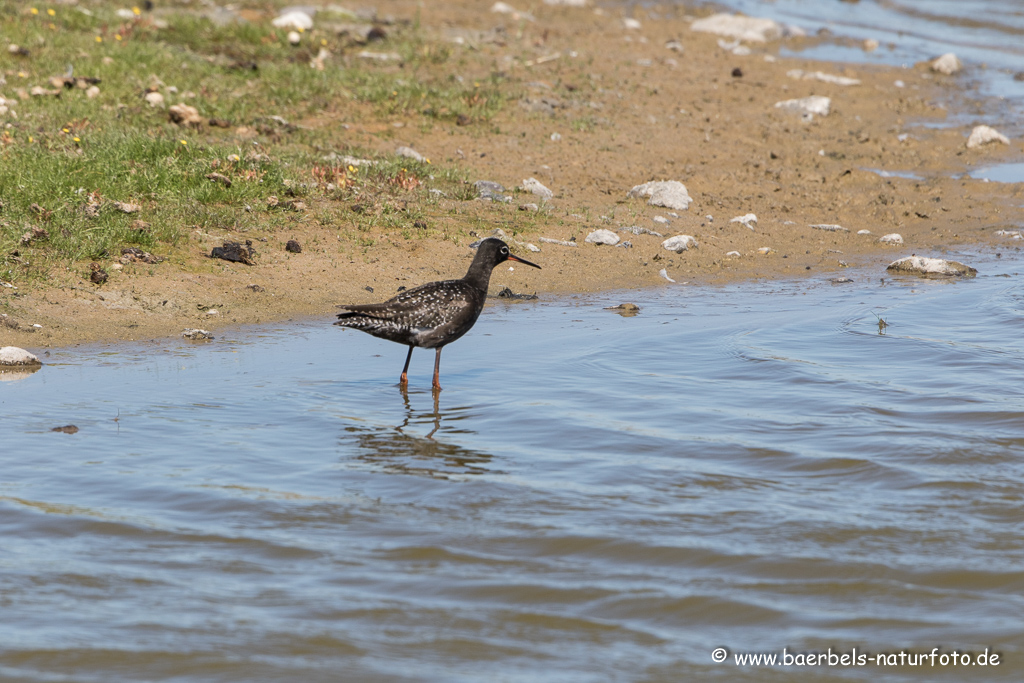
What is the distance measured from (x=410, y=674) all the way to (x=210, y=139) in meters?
8.86

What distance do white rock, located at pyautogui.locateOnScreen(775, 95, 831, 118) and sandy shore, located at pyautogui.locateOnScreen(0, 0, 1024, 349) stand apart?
21 cm

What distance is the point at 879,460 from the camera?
21.7ft

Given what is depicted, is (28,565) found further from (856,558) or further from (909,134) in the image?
(909,134)

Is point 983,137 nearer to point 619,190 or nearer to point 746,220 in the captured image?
point 746,220

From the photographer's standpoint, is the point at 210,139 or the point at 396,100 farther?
the point at 396,100

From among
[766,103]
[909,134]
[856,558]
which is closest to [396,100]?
[766,103]

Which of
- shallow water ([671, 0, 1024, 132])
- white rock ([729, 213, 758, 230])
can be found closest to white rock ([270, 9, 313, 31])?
white rock ([729, 213, 758, 230])

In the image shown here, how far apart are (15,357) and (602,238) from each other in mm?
5859

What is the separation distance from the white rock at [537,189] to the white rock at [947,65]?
11.6m

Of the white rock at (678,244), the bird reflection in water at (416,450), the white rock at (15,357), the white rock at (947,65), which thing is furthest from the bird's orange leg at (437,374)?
the white rock at (947,65)

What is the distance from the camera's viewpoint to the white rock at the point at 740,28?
2233 centimetres

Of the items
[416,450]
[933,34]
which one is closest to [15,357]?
[416,450]

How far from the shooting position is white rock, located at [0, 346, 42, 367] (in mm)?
8164

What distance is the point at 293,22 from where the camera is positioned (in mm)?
17156
